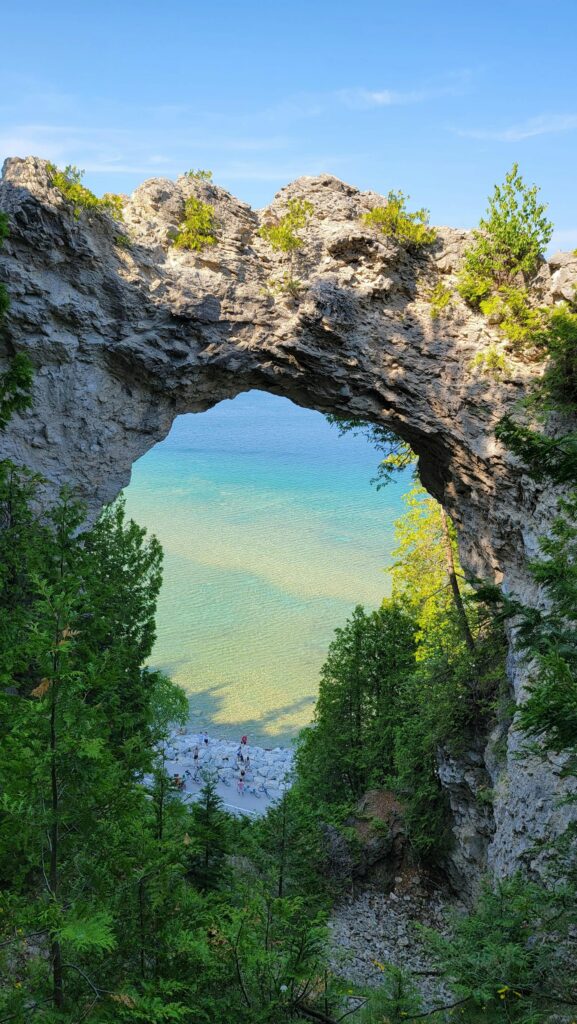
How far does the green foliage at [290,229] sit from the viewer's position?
44.0 feet

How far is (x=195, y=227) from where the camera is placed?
1325 cm

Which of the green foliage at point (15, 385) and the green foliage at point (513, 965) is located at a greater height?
the green foliage at point (15, 385)

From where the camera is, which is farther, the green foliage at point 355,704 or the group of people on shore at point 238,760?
the group of people on shore at point 238,760

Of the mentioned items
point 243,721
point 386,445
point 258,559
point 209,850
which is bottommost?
point 243,721

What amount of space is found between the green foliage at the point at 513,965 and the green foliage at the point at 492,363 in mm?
9492

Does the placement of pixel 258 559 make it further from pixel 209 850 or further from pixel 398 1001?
pixel 398 1001

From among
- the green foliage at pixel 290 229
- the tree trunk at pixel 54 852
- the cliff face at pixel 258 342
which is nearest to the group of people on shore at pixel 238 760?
the cliff face at pixel 258 342

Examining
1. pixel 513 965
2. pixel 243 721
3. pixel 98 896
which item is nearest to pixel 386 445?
pixel 513 965

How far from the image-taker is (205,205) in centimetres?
1329

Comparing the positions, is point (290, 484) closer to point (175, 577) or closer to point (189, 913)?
point (175, 577)

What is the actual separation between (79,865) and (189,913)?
41.3 inches

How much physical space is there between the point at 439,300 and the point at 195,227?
5.19 metres

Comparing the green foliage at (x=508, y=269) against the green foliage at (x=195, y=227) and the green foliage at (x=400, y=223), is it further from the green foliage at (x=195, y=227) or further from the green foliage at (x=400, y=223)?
the green foliage at (x=195, y=227)

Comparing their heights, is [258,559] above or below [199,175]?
below
